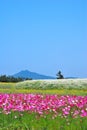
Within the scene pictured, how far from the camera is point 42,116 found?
33.9ft

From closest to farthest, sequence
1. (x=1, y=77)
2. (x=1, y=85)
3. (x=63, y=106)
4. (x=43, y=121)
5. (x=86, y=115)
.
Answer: (x=43, y=121) < (x=86, y=115) < (x=63, y=106) < (x=1, y=85) < (x=1, y=77)

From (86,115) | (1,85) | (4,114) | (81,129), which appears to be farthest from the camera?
(1,85)

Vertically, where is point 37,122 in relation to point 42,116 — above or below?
below

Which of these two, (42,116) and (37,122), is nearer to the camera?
(37,122)

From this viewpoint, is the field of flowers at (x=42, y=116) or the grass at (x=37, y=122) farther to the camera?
the field of flowers at (x=42, y=116)

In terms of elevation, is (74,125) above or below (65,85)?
below

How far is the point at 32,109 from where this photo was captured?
37.2ft

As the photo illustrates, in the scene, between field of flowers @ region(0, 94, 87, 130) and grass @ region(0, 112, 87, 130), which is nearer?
grass @ region(0, 112, 87, 130)

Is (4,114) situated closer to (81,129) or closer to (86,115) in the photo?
(86,115)

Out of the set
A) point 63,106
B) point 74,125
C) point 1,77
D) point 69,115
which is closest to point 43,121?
point 74,125

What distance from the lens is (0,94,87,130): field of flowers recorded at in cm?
867

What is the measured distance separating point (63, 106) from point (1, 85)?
17.0 meters

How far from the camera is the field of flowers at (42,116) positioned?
8672 millimetres

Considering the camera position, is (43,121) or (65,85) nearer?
(43,121)
